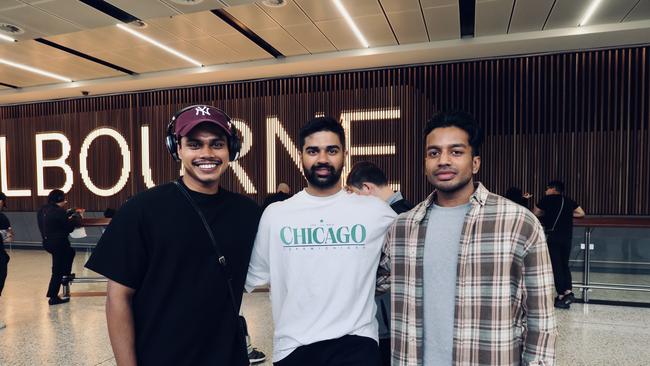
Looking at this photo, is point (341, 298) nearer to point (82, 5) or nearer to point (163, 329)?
point (163, 329)

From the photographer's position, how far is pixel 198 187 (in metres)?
1.42

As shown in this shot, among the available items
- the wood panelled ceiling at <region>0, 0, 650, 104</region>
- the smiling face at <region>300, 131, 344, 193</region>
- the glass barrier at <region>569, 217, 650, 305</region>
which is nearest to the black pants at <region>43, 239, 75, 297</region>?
the wood panelled ceiling at <region>0, 0, 650, 104</region>

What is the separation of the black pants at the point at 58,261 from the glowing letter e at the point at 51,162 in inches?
187

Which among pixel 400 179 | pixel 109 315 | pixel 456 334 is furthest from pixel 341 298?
pixel 400 179

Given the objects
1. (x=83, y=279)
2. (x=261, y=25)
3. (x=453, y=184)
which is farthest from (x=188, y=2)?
(x=453, y=184)

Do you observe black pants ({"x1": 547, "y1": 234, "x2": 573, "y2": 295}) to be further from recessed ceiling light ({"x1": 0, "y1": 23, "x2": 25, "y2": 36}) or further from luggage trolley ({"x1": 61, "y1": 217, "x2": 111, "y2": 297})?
recessed ceiling light ({"x1": 0, "y1": 23, "x2": 25, "y2": 36})

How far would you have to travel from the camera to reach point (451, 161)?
1.42m

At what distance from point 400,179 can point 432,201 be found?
6.17 meters

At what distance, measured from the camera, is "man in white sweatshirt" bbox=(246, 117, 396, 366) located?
1.50 metres

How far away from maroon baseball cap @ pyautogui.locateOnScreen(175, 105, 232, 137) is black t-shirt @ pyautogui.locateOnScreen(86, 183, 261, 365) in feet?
0.70

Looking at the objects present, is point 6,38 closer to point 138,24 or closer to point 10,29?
point 10,29

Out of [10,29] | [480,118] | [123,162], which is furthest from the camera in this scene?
[123,162]

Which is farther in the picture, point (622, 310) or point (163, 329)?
point (622, 310)

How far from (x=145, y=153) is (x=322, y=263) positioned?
28.1 feet
